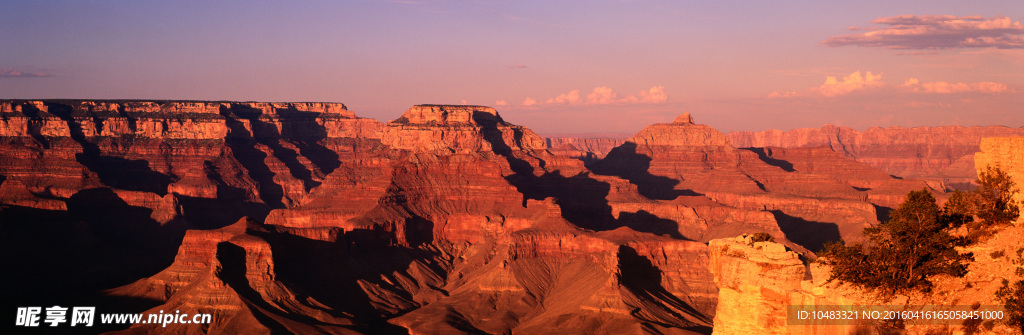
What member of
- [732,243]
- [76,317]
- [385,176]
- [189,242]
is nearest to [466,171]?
[385,176]

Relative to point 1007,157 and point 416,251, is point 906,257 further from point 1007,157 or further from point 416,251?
point 416,251

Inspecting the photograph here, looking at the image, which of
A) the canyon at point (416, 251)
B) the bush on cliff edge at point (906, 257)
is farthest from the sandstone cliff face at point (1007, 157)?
the canyon at point (416, 251)

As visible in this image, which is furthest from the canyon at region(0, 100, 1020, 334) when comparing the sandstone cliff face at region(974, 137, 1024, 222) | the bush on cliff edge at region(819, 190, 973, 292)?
the bush on cliff edge at region(819, 190, 973, 292)

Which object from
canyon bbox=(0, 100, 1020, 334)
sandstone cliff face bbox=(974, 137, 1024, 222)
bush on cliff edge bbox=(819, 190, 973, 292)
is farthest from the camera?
canyon bbox=(0, 100, 1020, 334)

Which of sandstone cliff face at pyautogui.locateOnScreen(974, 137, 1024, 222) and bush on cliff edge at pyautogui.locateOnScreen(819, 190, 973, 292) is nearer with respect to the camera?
bush on cliff edge at pyautogui.locateOnScreen(819, 190, 973, 292)

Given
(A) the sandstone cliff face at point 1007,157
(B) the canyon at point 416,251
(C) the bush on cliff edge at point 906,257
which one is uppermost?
(A) the sandstone cliff face at point 1007,157

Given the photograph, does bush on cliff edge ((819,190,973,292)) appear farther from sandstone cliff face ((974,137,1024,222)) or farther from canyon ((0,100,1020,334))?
canyon ((0,100,1020,334))

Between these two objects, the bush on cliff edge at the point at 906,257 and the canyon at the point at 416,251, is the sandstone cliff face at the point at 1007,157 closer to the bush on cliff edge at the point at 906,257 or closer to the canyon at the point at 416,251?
the bush on cliff edge at the point at 906,257

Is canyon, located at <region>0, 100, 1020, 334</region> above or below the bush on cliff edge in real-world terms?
below

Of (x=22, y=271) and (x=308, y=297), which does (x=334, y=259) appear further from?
(x=22, y=271)
